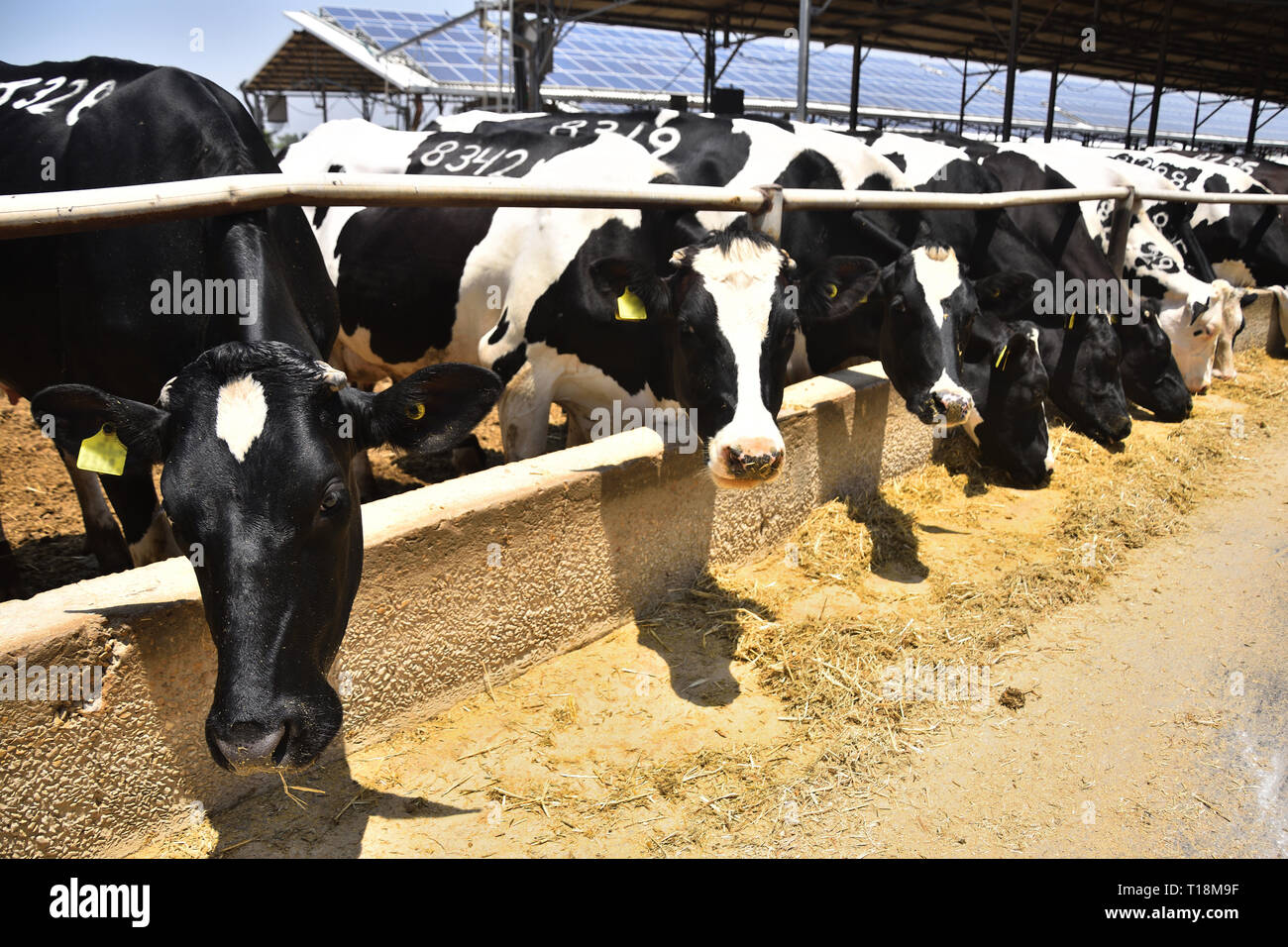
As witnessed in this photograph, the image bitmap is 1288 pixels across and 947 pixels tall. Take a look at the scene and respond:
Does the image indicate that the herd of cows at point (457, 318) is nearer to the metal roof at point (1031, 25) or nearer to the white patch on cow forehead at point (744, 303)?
the white patch on cow forehead at point (744, 303)

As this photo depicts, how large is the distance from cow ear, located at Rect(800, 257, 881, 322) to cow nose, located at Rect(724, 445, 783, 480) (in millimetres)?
949

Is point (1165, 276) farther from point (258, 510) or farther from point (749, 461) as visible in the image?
point (258, 510)

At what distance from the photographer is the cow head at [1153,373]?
6555mm

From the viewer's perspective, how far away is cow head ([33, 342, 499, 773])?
5.58 feet

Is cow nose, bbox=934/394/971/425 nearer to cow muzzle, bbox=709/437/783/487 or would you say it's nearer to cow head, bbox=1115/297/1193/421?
cow muzzle, bbox=709/437/783/487

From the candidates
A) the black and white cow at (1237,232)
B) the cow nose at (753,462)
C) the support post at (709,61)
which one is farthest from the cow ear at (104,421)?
the support post at (709,61)

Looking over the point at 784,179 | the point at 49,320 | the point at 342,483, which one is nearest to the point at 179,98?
the point at 49,320

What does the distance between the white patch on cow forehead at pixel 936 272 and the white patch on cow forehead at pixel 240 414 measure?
137 inches

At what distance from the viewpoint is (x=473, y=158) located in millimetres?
4578

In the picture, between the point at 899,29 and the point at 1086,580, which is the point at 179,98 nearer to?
the point at 1086,580

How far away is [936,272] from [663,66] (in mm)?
19330

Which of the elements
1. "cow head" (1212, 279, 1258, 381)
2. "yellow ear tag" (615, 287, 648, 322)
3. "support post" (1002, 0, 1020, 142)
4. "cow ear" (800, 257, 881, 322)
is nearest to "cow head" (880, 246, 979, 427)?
"cow ear" (800, 257, 881, 322)

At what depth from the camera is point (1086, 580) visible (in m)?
3.97

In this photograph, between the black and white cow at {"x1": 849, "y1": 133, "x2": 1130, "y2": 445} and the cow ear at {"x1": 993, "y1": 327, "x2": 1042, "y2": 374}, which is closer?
the cow ear at {"x1": 993, "y1": 327, "x2": 1042, "y2": 374}
